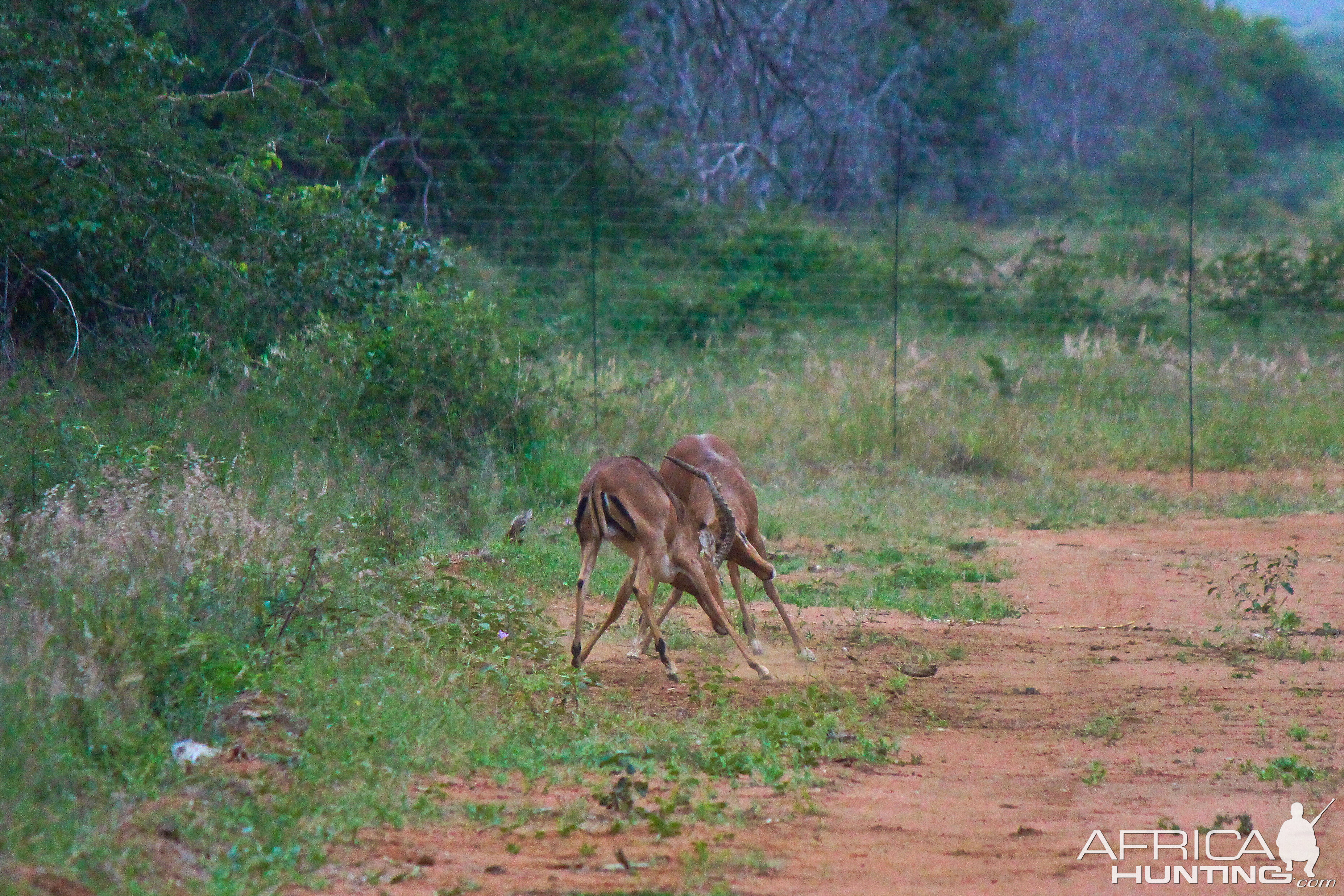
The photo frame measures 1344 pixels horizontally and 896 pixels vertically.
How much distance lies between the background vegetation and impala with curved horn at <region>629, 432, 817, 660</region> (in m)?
0.81

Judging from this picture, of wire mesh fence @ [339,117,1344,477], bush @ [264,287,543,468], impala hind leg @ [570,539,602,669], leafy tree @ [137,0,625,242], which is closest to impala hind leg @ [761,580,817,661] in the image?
impala hind leg @ [570,539,602,669]

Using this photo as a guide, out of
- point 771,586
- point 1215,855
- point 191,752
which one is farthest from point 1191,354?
point 191,752

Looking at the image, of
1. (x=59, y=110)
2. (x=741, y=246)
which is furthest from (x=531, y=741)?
(x=741, y=246)

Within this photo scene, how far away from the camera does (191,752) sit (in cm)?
496

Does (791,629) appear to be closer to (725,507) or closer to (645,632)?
(725,507)

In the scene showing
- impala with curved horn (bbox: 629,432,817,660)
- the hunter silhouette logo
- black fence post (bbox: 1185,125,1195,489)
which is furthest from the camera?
black fence post (bbox: 1185,125,1195,489)

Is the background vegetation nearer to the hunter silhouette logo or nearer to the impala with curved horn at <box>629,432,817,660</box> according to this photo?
the impala with curved horn at <box>629,432,817,660</box>

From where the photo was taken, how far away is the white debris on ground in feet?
16.0

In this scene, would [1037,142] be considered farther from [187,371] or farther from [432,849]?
[432,849]

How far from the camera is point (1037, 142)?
97.3 feet

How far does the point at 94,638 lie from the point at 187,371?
564 cm

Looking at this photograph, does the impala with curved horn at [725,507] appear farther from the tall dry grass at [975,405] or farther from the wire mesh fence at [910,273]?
the wire mesh fence at [910,273]

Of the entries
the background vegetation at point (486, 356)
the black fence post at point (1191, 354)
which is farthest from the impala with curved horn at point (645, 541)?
the black fence post at point (1191, 354)

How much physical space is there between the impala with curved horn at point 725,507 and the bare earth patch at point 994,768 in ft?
0.63
